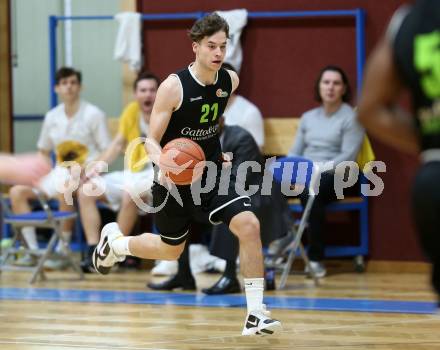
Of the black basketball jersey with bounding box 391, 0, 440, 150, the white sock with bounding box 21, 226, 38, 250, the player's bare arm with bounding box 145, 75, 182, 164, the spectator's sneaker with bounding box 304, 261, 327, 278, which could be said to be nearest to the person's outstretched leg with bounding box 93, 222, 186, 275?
the player's bare arm with bounding box 145, 75, 182, 164

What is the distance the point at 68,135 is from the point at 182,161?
4410mm

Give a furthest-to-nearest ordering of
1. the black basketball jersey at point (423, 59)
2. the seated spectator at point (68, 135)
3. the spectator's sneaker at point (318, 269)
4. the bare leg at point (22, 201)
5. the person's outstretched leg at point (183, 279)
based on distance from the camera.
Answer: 1. the seated spectator at point (68, 135)
2. the bare leg at point (22, 201)
3. the spectator's sneaker at point (318, 269)
4. the person's outstretched leg at point (183, 279)
5. the black basketball jersey at point (423, 59)

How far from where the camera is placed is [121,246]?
662 centimetres

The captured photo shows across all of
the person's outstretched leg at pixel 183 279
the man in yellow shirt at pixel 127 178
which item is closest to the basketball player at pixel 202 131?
the person's outstretched leg at pixel 183 279

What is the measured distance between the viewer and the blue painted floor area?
7.08 meters

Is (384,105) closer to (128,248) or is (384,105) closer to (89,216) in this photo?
(128,248)

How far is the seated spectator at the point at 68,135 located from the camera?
9.83m

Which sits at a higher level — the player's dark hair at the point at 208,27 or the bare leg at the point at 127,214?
the player's dark hair at the point at 208,27

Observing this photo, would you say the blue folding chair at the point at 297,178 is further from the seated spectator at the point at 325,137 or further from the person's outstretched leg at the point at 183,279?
the person's outstretched leg at the point at 183,279

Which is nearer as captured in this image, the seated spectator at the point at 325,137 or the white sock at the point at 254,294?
the white sock at the point at 254,294

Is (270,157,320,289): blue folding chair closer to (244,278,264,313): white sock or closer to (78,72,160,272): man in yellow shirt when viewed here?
(78,72,160,272): man in yellow shirt

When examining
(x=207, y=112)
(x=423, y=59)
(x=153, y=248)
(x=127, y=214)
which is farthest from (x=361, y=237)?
(x=423, y=59)

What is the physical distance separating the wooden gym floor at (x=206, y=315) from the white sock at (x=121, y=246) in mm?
473

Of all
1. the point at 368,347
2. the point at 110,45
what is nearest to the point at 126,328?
the point at 368,347
